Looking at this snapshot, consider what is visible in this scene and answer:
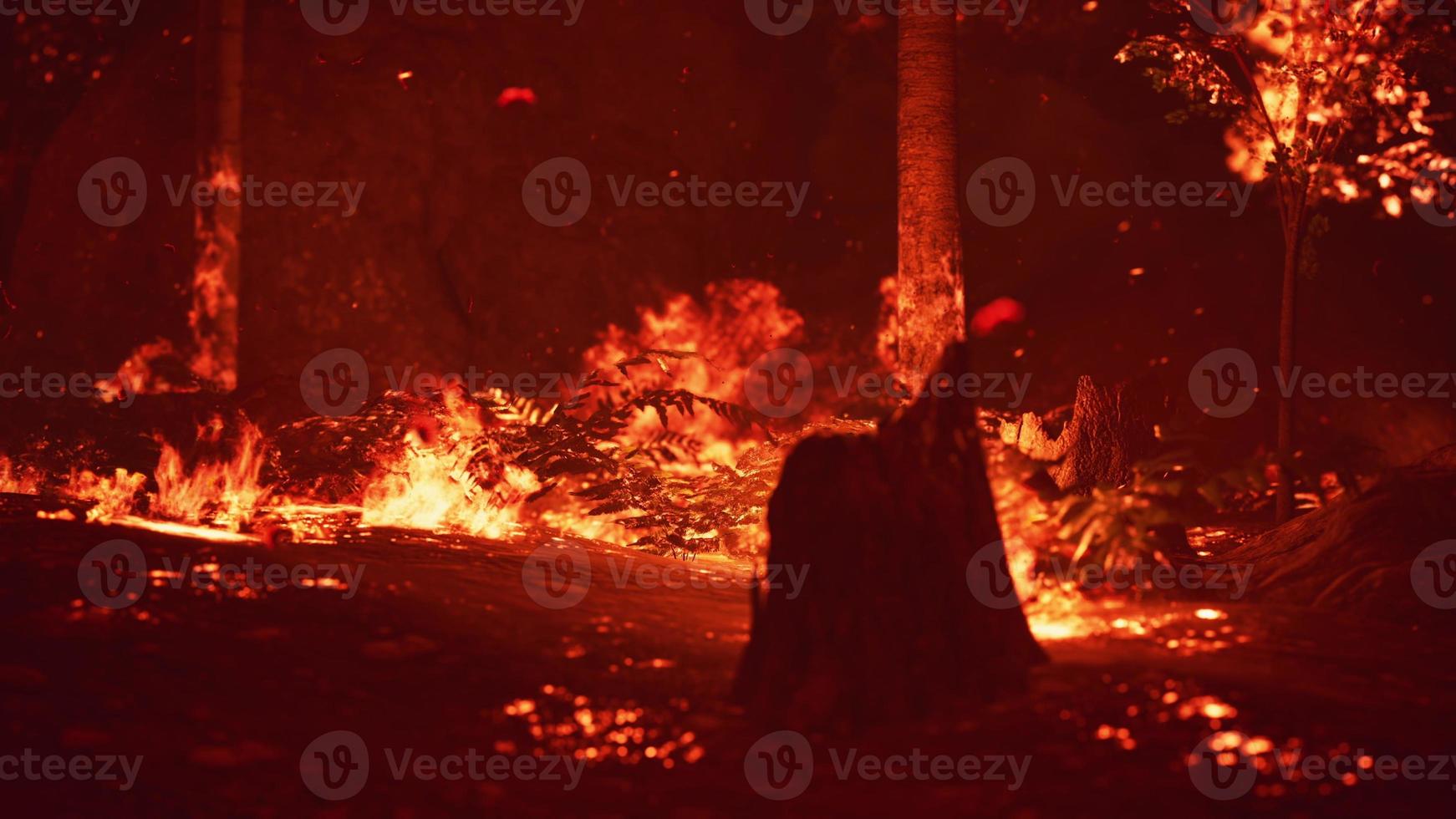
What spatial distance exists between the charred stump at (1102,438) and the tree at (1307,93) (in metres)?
1.01

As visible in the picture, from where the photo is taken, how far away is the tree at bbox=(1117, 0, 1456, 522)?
385 inches

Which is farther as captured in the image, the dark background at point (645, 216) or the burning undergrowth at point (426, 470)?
the dark background at point (645, 216)

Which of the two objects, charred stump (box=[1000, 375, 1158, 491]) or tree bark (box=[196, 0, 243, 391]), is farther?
tree bark (box=[196, 0, 243, 391])

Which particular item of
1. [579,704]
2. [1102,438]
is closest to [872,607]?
[579,704]

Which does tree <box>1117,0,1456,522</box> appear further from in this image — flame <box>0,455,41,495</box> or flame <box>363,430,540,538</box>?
flame <box>0,455,41,495</box>

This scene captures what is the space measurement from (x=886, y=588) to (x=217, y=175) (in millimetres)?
9740

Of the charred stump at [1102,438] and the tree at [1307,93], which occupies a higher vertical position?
the tree at [1307,93]

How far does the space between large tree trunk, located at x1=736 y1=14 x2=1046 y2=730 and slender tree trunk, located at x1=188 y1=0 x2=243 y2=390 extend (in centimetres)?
892

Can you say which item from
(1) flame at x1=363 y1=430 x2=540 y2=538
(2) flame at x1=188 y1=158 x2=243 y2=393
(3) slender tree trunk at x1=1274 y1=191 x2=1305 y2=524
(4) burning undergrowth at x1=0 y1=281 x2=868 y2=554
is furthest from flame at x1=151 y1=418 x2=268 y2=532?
(3) slender tree trunk at x1=1274 y1=191 x2=1305 y2=524

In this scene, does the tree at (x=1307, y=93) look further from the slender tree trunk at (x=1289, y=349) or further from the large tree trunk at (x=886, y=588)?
the large tree trunk at (x=886, y=588)

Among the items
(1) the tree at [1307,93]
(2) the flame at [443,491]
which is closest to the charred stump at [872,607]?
(2) the flame at [443,491]

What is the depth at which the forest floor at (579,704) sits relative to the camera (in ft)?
13.9

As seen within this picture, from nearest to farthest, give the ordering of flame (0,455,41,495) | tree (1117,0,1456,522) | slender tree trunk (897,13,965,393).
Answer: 1. flame (0,455,41,495)
2. tree (1117,0,1456,522)
3. slender tree trunk (897,13,965,393)

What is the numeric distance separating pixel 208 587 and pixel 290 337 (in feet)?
25.7
